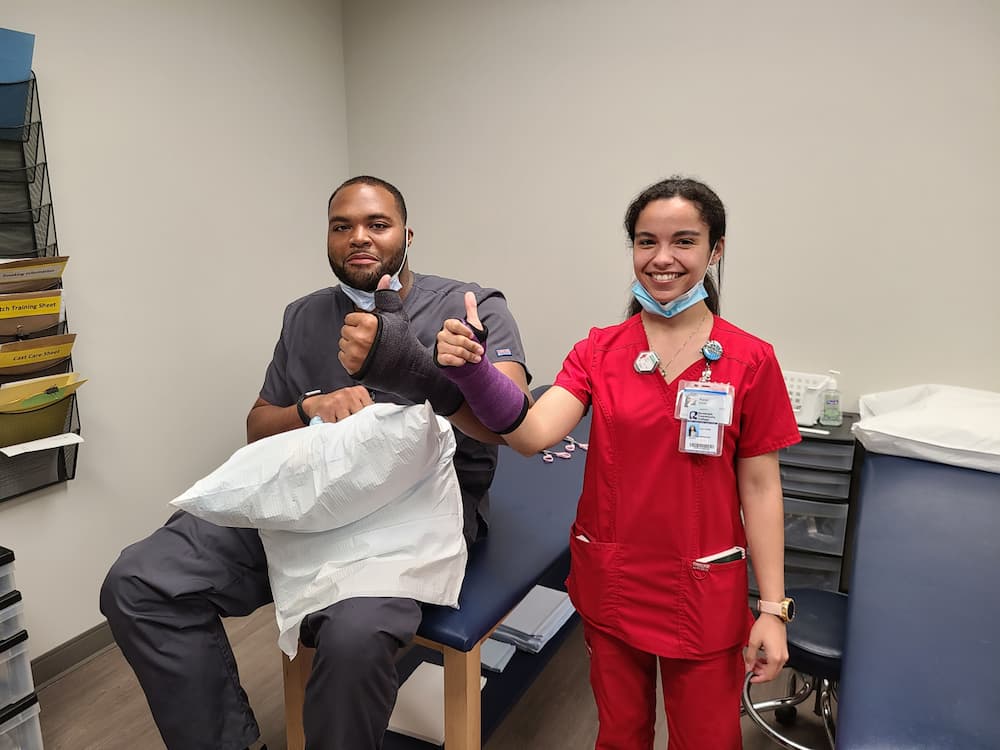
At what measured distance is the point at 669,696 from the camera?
1.25 meters

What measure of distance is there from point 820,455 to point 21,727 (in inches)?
88.3

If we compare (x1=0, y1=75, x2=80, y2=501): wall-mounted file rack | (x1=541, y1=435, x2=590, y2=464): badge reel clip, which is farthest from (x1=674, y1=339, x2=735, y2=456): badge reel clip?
(x1=0, y1=75, x2=80, y2=501): wall-mounted file rack

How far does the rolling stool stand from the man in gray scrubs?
73 centimetres

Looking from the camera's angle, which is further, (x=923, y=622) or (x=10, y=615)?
(x=10, y=615)

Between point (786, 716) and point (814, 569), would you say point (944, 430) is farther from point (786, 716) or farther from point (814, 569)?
point (786, 716)

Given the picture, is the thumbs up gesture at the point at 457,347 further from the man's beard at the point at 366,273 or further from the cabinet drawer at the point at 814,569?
the cabinet drawer at the point at 814,569

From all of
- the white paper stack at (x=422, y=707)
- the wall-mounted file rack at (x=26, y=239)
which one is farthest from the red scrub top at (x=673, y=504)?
the wall-mounted file rack at (x=26, y=239)

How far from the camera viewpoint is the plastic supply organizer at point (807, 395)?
2.26 meters

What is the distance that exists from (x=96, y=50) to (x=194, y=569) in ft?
5.01

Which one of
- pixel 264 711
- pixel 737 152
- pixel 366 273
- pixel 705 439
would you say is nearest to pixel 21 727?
pixel 264 711

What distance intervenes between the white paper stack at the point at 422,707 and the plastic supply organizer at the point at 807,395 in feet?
4.28

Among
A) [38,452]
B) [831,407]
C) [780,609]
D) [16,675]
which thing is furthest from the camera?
[831,407]

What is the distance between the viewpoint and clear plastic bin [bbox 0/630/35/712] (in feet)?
5.16

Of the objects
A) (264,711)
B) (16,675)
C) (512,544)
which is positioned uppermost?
(512,544)
